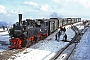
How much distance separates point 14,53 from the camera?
1694cm

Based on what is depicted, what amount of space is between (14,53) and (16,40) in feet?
6.77

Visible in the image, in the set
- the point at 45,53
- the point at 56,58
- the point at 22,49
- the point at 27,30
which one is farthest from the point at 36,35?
the point at 56,58

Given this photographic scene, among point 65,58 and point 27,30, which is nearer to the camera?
point 65,58

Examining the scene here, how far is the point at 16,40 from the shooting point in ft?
61.3

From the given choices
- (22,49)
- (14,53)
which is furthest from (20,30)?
(14,53)

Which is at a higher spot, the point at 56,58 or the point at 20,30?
the point at 20,30

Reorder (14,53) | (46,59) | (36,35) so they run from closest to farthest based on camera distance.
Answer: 1. (46,59)
2. (14,53)
3. (36,35)

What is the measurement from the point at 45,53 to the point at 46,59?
217cm

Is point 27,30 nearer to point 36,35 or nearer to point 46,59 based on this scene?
point 36,35

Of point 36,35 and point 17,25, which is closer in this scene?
point 17,25

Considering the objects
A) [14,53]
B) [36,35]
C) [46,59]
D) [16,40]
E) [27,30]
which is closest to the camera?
[46,59]

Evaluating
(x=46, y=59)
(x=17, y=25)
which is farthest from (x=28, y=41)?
(x=46, y=59)

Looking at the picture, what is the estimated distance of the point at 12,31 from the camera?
20375 mm

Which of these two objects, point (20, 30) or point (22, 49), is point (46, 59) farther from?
point (20, 30)
